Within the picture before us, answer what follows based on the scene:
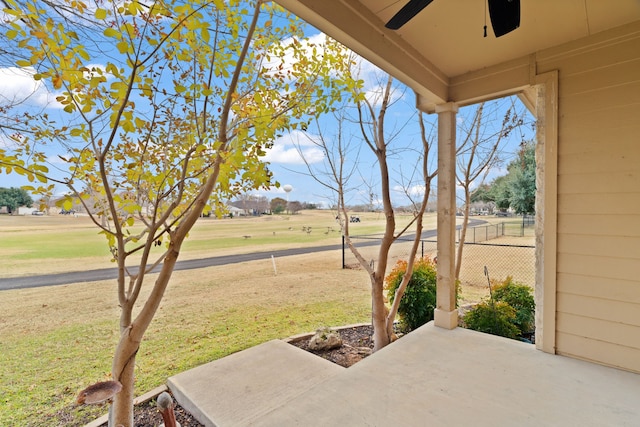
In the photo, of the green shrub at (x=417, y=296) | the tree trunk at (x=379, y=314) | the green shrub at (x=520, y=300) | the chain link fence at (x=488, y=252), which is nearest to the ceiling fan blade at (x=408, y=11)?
the tree trunk at (x=379, y=314)

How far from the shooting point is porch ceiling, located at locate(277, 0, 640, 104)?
1.39m

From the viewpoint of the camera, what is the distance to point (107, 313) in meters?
3.24

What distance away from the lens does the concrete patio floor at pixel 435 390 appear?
4.39 feet

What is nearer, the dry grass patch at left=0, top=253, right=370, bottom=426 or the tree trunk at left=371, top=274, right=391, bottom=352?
the dry grass patch at left=0, top=253, right=370, bottom=426

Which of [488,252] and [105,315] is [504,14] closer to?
[105,315]

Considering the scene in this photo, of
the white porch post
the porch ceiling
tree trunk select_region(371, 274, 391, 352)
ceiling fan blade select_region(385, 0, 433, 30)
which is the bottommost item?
tree trunk select_region(371, 274, 391, 352)

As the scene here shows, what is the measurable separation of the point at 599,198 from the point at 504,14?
1338mm

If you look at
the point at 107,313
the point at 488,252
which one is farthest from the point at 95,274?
the point at 488,252

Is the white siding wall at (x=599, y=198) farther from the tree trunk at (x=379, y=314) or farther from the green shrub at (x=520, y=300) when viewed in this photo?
the tree trunk at (x=379, y=314)

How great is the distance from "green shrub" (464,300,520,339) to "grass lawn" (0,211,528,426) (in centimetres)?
98

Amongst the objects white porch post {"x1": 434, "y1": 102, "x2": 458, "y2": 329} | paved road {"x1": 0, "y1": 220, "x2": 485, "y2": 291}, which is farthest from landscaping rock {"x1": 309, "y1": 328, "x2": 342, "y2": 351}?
paved road {"x1": 0, "y1": 220, "x2": 485, "y2": 291}

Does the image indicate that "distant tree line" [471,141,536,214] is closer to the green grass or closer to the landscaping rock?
the green grass

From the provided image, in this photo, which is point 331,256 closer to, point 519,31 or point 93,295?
point 93,295

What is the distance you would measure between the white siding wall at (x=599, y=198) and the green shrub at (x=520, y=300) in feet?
3.28
